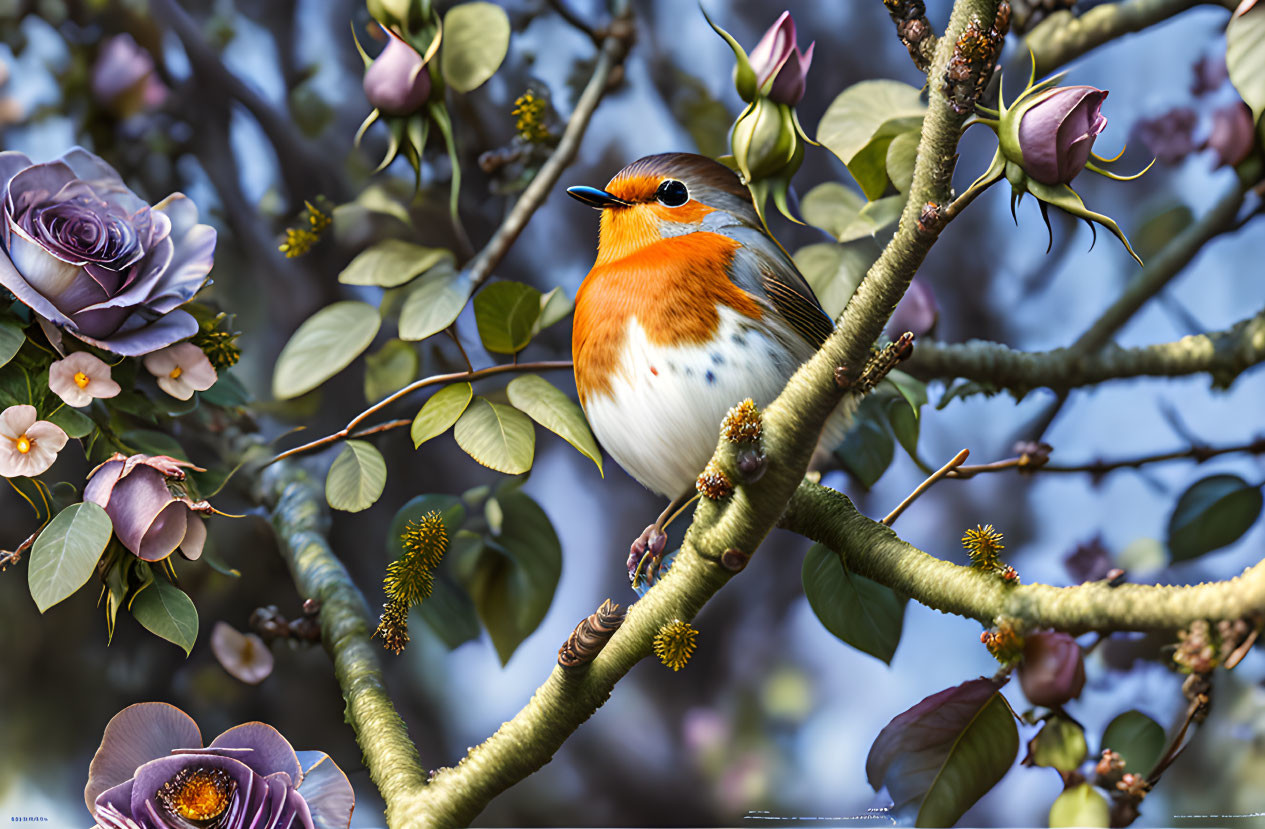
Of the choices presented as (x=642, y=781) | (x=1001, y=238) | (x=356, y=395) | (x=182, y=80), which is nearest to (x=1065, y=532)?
(x=1001, y=238)

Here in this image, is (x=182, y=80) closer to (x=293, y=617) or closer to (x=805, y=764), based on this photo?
(x=293, y=617)

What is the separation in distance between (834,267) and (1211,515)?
0.27 meters

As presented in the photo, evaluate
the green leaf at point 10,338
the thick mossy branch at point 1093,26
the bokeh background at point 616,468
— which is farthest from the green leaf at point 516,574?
the thick mossy branch at point 1093,26

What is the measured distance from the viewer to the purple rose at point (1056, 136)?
394 mm

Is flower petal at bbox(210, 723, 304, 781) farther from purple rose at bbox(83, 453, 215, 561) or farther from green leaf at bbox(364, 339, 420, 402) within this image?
green leaf at bbox(364, 339, 420, 402)

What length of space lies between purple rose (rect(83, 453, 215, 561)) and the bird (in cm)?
28

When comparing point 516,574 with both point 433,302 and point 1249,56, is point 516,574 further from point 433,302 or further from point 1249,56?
point 1249,56

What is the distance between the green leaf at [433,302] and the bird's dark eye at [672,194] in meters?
0.15

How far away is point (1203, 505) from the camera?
0.49 m

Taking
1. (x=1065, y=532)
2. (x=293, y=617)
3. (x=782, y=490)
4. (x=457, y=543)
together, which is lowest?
(x=293, y=617)

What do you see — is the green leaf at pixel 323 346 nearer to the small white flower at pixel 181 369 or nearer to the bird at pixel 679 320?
the small white flower at pixel 181 369

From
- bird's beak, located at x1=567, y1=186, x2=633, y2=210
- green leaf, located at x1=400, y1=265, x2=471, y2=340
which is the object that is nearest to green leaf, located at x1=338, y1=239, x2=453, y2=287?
green leaf, located at x1=400, y1=265, x2=471, y2=340

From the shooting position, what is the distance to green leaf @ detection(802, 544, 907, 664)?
503mm

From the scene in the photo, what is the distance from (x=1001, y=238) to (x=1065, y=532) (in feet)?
0.62
